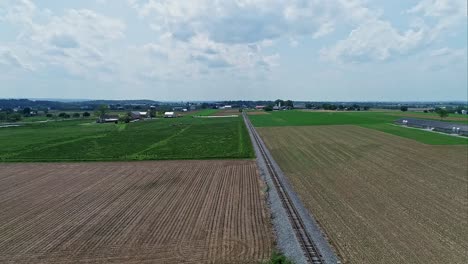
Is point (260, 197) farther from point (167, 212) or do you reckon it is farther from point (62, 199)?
point (62, 199)

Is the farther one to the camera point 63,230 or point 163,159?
point 163,159

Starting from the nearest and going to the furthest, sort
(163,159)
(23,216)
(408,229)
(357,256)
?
(357,256) → (408,229) → (23,216) → (163,159)

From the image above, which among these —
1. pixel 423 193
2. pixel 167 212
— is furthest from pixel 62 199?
pixel 423 193

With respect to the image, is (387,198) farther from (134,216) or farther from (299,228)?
(134,216)

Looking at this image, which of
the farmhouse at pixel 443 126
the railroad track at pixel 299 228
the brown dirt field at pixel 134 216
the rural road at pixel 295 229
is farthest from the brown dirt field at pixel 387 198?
the farmhouse at pixel 443 126

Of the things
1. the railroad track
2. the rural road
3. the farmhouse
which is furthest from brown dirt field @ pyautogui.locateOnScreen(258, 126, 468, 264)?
the farmhouse

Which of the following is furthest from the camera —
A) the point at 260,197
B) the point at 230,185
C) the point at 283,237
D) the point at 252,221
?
the point at 230,185
